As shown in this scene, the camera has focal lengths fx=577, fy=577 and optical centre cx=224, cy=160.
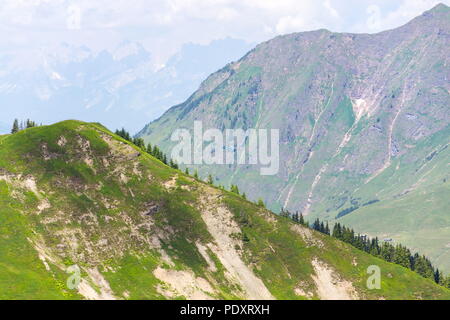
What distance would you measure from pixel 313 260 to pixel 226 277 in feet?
109

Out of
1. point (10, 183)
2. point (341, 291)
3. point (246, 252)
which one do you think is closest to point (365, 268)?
point (341, 291)

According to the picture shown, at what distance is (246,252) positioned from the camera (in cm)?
19488

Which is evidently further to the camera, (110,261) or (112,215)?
(112,215)
